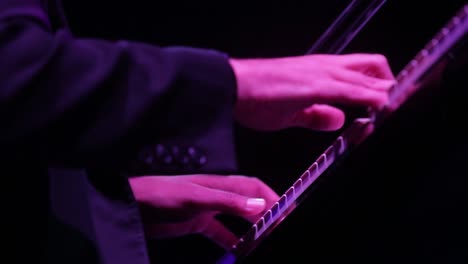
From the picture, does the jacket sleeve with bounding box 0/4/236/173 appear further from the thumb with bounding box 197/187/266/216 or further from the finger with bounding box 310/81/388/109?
the thumb with bounding box 197/187/266/216

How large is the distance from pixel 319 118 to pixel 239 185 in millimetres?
335

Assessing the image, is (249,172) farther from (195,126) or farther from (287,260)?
(195,126)

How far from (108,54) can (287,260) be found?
423 millimetres

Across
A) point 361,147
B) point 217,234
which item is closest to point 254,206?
point 217,234

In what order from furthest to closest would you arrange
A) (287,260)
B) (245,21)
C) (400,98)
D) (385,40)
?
(245,21), (385,40), (287,260), (400,98)

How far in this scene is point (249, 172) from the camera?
4.26ft

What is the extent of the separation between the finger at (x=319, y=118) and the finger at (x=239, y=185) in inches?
11.6

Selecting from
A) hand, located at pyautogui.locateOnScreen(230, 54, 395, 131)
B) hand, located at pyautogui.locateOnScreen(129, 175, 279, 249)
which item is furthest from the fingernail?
hand, located at pyautogui.locateOnScreen(230, 54, 395, 131)

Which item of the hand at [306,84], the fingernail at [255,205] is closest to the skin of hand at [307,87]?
the hand at [306,84]

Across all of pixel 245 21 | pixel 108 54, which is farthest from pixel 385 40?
pixel 108 54

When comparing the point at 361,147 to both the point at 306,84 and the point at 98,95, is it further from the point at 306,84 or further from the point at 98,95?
the point at 98,95

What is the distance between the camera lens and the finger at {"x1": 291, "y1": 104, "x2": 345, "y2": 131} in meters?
0.77

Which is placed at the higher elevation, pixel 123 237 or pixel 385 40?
pixel 385 40

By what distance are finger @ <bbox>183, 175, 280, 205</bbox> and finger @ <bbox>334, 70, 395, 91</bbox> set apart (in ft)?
1.53
